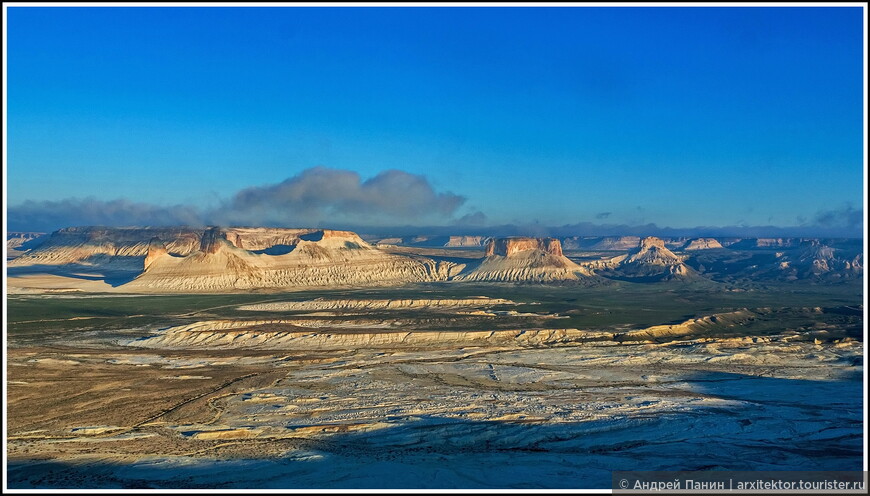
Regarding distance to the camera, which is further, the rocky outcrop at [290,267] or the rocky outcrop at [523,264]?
the rocky outcrop at [523,264]

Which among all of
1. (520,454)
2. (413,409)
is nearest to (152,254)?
(413,409)

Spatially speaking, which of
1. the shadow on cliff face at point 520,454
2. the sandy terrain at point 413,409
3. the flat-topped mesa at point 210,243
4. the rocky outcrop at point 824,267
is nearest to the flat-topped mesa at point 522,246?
the rocky outcrop at point 824,267

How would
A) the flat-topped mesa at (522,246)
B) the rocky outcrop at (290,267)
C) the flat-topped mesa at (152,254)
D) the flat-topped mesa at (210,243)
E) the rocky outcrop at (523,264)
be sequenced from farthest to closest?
the flat-topped mesa at (522,246) → the rocky outcrop at (523,264) → the flat-topped mesa at (210,243) → the flat-topped mesa at (152,254) → the rocky outcrop at (290,267)

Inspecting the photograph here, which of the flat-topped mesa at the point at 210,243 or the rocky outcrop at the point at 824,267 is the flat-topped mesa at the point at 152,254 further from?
the rocky outcrop at the point at 824,267

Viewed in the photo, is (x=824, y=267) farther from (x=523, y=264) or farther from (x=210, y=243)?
(x=210, y=243)

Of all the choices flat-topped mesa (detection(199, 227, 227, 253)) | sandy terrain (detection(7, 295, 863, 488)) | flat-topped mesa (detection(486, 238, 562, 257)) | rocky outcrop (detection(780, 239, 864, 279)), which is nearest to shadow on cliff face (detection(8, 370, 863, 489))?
sandy terrain (detection(7, 295, 863, 488))

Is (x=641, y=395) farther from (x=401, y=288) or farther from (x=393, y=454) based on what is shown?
Answer: (x=401, y=288)
